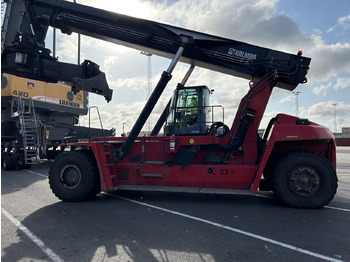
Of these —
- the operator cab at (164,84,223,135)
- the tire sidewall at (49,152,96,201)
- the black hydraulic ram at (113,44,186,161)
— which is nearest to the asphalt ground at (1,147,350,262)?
the tire sidewall at (49,152,96,201)

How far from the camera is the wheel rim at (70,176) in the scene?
6.54 m

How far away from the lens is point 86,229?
456 cm

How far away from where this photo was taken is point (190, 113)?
6.79m

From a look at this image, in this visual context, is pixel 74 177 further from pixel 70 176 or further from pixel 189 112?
pixel 189 112

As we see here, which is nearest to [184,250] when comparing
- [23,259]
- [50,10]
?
[23,259]

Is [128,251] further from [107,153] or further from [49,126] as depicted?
[49,126]

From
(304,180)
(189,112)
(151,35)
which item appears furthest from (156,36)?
(304,180)

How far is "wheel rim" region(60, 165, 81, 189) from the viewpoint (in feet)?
21.4

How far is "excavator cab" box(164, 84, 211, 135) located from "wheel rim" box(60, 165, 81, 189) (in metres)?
2.47

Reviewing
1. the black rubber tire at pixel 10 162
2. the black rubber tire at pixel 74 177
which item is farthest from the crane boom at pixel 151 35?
the black rubber tire at pixel 10 162

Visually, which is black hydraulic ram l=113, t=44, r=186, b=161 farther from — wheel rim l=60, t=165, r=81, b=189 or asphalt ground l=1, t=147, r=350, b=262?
asphalt ground l=1, t=147, r=350, b=262

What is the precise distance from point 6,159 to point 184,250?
12.3 metres

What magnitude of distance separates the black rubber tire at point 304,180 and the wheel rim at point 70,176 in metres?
4.70

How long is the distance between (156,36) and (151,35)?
0.44ft
